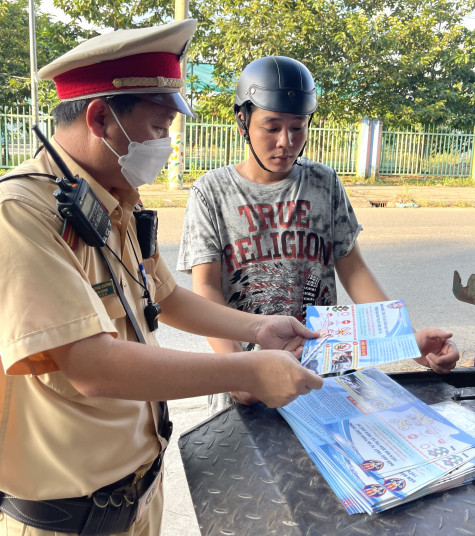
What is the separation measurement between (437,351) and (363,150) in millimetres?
14452

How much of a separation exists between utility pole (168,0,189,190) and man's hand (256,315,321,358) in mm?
9301

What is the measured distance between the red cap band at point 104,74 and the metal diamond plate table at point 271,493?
2.78 ft

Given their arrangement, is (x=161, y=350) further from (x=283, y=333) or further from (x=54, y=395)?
(x=283, y=333)

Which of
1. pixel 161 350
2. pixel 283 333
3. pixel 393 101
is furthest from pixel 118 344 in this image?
pixel 393 101

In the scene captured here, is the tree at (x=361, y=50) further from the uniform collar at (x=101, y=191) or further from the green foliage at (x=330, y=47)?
the uniform collar at (x=101, y=191)

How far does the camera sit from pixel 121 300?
52.5 inches

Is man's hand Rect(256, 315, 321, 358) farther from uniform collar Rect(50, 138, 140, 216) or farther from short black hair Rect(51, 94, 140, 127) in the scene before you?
short black hair Rect(51, 94, 140, 127)

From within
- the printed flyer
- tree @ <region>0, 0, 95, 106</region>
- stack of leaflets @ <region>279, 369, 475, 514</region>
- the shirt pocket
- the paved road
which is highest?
tree @ <region>0, 0, 95, 106</region>

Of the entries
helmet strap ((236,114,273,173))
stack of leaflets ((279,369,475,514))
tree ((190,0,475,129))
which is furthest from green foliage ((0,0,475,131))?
stack of leaflets ((279,369,475,514))

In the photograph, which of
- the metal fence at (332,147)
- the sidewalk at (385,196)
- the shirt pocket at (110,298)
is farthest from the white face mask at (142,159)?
the metal fence at (332,147)

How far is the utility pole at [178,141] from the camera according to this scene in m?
10.7

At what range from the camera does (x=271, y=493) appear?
3.95ft

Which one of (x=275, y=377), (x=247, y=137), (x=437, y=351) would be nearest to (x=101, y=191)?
(x=275, y=377)

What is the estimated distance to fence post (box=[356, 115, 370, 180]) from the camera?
15.5m
